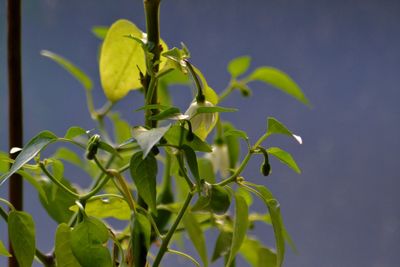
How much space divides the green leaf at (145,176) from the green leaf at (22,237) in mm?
81

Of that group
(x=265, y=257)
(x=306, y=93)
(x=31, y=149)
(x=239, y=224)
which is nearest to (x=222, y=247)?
(x=265, y=257)

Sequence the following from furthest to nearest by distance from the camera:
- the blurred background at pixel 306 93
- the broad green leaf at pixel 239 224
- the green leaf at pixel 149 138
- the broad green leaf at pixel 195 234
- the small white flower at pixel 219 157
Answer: the blurred background at pixel 306 93 → the small white flower at pixel 219 157 → the broad green leaf at pixel 195 234 → the broad green leaf at pixel 239 224 → the green leaf at pixel 149 138

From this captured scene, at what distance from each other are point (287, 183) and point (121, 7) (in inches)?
23.7

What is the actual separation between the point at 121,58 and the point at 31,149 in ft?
0.58

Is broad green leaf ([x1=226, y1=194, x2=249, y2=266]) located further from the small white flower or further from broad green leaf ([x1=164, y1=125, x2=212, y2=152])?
the small white flower

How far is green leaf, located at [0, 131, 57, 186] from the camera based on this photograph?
14.4 inches

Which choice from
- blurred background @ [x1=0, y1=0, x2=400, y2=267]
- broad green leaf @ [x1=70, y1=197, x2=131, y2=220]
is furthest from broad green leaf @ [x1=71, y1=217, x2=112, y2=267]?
blurred background @ [x1=0, y1=0, x2=400, y2=267]

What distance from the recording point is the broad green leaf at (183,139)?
0.41 meters

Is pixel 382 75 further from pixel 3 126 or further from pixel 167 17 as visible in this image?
pixel 3 126

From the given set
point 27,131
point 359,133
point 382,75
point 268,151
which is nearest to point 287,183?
point 359,133

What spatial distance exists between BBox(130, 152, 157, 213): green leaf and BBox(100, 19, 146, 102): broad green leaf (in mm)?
153

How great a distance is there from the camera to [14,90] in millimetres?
564

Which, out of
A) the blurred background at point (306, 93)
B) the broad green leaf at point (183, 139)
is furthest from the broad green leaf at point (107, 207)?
the blurred background at point (306, 93)

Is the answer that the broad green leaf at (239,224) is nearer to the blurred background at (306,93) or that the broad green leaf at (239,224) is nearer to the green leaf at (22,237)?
the green leaf at (22,237)
